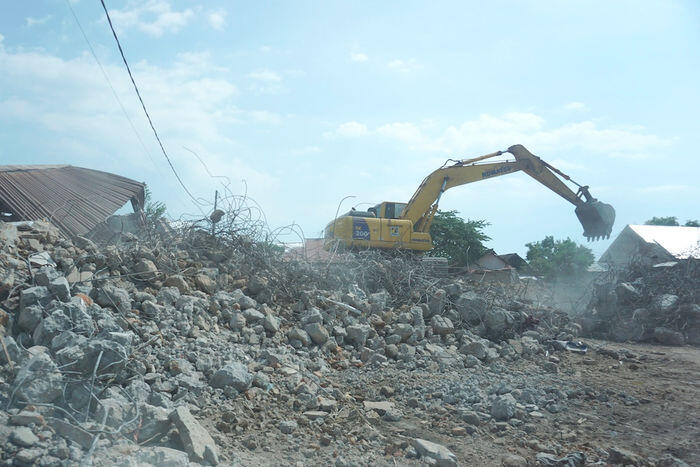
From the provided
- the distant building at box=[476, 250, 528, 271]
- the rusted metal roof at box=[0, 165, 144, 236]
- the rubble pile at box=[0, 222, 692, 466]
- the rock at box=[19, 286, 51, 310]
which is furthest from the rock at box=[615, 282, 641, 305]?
the distant building at box=[476, 250, 528, 271]

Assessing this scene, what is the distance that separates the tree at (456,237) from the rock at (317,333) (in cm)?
1923

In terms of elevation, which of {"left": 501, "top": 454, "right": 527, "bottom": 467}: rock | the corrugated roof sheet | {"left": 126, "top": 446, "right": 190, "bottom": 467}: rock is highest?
A: the corrugated roof sheet

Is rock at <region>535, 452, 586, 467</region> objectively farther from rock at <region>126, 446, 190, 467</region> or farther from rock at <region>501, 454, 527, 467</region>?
rock at <region>126, 446, 190, 467</region>

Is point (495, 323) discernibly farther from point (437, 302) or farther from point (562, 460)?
point (562, 460)

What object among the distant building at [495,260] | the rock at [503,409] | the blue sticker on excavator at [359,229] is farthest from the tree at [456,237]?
the rock at [503,409]

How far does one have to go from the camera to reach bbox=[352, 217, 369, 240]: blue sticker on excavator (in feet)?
36.5

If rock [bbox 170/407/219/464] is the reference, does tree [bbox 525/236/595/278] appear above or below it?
above

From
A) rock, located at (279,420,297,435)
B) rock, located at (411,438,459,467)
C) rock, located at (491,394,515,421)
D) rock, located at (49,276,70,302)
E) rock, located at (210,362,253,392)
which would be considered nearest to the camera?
rock, located at (411,438,459,467)

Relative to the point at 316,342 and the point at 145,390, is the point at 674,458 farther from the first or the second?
the point at 145,390

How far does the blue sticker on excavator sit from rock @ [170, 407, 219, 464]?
7.81 m

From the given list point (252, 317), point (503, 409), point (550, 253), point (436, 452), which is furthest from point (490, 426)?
point (550, 253)

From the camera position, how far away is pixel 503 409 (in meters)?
4.54

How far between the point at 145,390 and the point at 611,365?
18.9 feet

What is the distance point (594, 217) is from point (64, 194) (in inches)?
441
